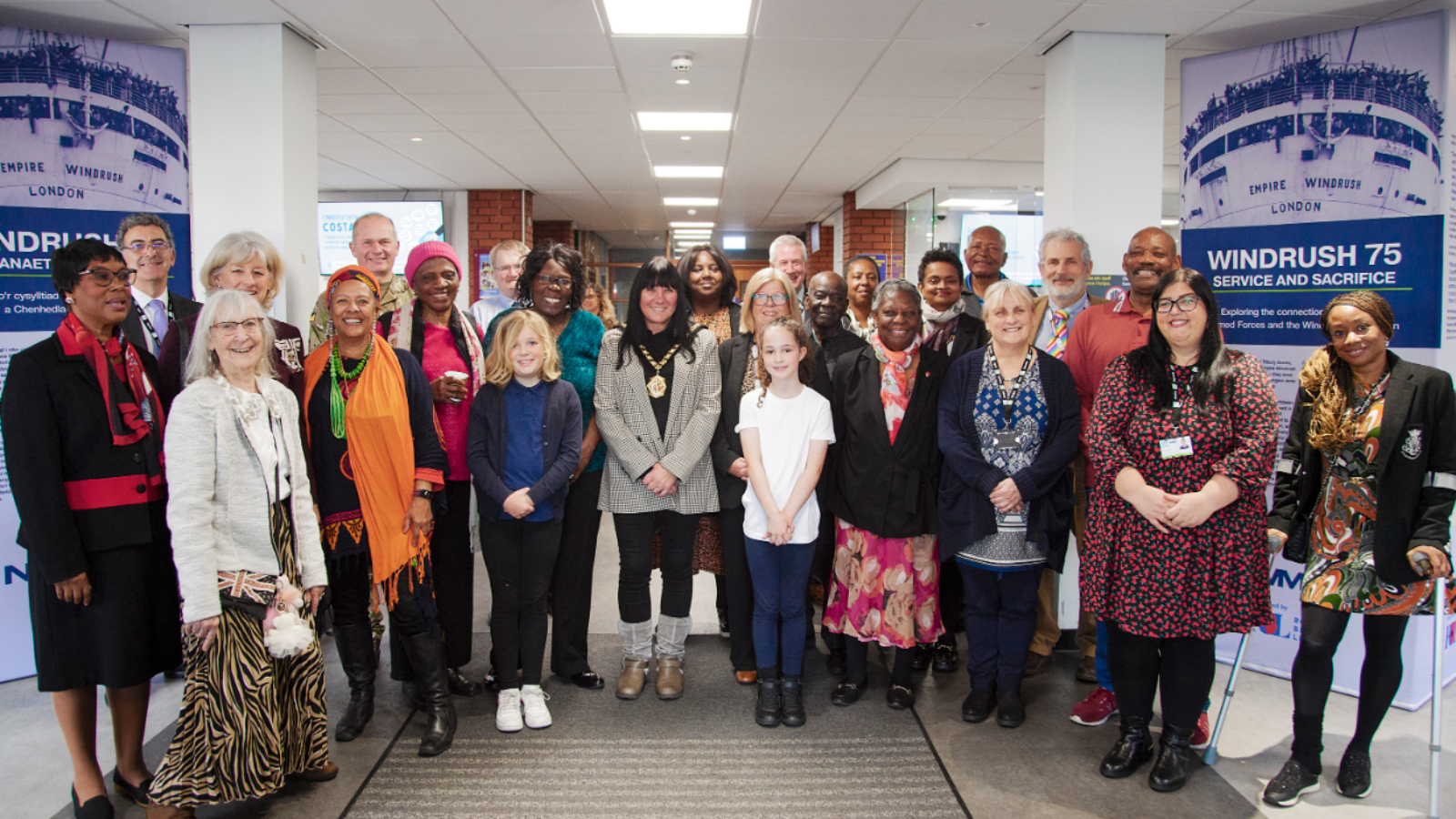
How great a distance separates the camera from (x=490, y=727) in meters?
3.09

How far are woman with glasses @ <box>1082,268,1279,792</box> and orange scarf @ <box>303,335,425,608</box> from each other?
2298 mm

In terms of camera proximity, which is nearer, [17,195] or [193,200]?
[17,195]

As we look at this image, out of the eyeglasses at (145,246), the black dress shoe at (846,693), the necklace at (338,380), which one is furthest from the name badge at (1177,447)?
the eyeglasses at (145,246)

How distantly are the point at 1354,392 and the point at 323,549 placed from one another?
3361mm

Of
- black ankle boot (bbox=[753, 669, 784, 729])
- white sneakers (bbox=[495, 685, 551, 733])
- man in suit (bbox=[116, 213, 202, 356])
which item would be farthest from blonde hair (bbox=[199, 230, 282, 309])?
black ankle boot (bbox=[753, 669, 784, 729])

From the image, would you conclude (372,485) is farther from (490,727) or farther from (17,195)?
(17,195)

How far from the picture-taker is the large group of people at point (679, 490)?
2.37 meters

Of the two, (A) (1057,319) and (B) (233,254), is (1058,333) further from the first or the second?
(B) (233,254)

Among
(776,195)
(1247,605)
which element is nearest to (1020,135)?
(776,195)

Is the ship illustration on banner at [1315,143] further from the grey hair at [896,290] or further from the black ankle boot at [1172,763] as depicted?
the black ankle boot at [1172,763]

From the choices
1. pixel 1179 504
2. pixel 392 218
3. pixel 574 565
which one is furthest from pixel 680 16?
pixel 392 218

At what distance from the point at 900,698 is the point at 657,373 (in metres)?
1.58

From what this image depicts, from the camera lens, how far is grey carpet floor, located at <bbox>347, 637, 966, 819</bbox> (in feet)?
8.38

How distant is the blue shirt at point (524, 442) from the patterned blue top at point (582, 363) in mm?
242
